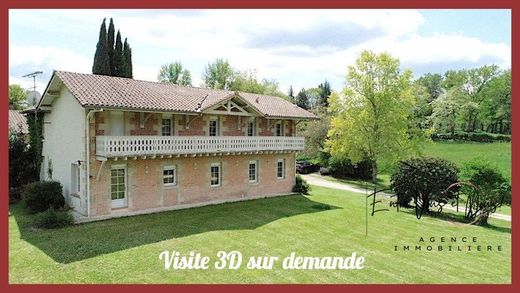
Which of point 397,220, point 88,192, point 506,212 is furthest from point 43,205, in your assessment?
point 506,212

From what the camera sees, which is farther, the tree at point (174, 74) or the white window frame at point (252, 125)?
the tree at point (174, 74)

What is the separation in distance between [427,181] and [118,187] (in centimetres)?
1723

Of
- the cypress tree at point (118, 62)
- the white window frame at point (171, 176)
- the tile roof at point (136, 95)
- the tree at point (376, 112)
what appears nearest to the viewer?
the tile roof at point (136, 95)

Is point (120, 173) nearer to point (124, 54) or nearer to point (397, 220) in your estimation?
point (397, 220)

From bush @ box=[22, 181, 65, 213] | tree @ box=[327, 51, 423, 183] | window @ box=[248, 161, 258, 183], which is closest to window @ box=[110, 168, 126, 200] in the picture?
bush @ box=[22, 181, 65, 213]

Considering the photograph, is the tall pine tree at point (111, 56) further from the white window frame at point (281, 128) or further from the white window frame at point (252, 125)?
the white window frame at point (281, 128)

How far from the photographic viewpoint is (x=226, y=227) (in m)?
17.9

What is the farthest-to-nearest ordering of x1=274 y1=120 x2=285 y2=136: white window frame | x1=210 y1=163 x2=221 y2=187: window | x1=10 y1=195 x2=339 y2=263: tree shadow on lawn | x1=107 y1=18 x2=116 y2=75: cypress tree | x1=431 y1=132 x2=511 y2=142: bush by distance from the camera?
x1=431 y1=132 x2=511 y2=142: bush → x1=107 y1=18 x2=116 y2=75: cypress tree → x1=274 y1=120 x2=285 y2=136: white window frame → x1=210 y1=163 x2=221 y2=187: window → x1=10 y1=195 x2=339 y2=263: tree shadow on lawn

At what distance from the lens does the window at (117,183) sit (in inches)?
774

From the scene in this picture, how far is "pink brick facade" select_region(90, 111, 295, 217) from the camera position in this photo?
757 inches

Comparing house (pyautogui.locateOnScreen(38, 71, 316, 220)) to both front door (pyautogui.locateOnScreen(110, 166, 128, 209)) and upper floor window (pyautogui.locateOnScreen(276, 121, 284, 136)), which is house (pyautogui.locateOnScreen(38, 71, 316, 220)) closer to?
front door (pyautogui.locateOnScreen(110, 166, 128, 209))

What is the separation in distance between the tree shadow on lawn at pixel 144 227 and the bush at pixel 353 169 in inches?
734

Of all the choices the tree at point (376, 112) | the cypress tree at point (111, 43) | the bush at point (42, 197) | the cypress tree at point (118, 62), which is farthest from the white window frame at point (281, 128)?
the cypress tree at point (111, 43)

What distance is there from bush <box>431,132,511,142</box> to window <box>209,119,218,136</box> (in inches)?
2230
